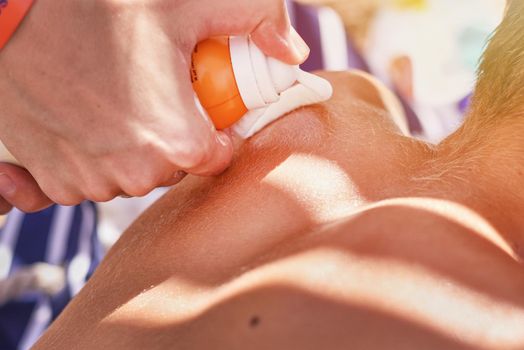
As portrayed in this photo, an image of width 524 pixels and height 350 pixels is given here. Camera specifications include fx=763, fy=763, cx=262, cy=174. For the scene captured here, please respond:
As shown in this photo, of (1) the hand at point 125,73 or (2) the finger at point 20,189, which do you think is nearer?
(1) the hand at point 125,73

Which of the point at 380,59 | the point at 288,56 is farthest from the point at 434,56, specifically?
the point at 288,56

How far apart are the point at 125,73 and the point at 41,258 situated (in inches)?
24.5

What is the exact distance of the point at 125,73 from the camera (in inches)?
35.4

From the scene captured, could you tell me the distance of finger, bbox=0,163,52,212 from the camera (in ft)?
3.30

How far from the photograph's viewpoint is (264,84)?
36.3 inches

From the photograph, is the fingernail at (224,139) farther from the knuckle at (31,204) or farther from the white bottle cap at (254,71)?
the knuckle at (31,204)

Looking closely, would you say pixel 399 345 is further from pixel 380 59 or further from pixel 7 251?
pixel 380 59

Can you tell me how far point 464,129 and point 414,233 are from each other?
322mm

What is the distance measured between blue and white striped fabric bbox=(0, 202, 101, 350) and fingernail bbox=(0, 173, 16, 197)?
397 mm

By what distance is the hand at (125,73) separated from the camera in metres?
0.90

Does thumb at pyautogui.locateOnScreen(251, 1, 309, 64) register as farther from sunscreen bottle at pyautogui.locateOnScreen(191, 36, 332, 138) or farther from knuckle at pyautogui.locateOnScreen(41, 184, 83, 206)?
knuckle at pyautogui.locateOnScreen(41, 184, 83, 206)

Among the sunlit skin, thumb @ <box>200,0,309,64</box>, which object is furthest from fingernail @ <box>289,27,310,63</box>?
the sunlit skin

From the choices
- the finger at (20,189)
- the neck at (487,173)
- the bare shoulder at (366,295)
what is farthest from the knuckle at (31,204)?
the neck at (487,173)

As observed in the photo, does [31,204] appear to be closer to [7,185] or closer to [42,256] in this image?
[7,185]
